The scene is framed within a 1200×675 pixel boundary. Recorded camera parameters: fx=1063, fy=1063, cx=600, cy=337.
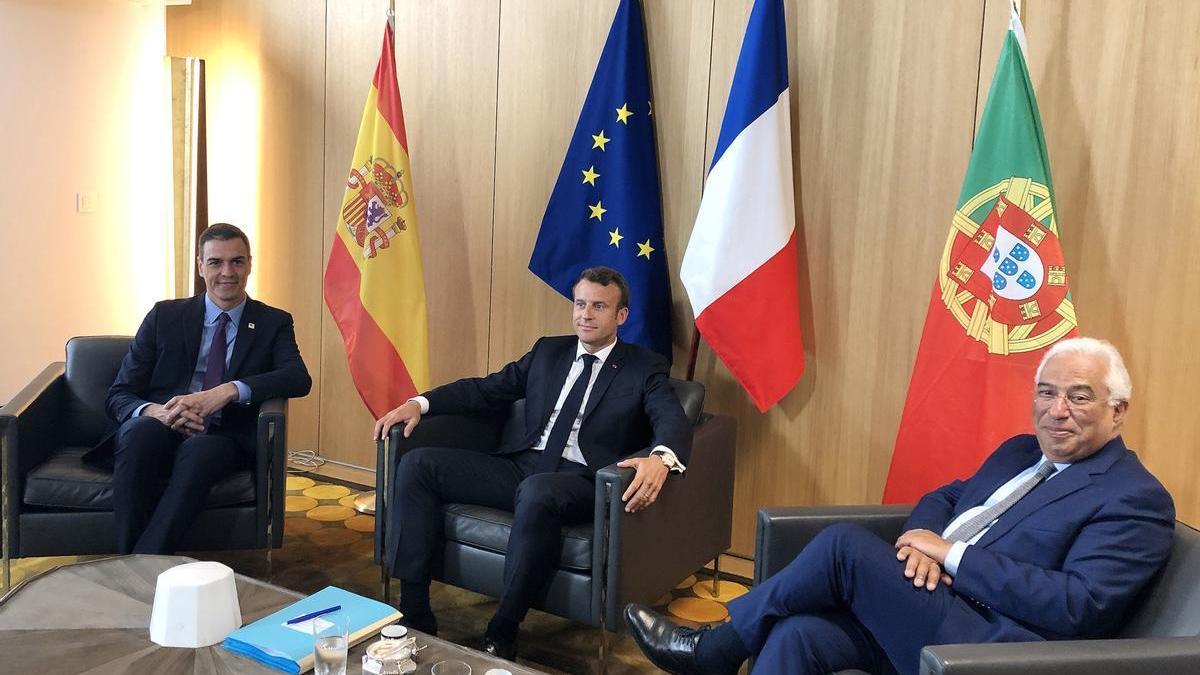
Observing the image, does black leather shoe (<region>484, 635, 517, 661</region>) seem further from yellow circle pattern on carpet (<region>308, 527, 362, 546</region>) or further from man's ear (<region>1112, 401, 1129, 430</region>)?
man's ear (<region>1112, 401, 1129, 430</region>)

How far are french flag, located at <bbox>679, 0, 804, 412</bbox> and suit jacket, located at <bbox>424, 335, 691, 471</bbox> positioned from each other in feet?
1.25

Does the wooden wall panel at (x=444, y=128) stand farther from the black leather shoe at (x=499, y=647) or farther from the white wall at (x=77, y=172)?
the black leather shoe at (x=499, y=647)

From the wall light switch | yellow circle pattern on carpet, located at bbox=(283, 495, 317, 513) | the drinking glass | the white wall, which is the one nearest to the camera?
the drinking glass

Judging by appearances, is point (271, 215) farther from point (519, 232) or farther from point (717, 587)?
point (717, 587)

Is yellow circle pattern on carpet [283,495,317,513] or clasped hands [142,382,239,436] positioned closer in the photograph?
clasped hands [142,382,239,436]

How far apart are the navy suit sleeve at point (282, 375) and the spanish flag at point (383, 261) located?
0.60 metres

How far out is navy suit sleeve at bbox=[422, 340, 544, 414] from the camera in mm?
3537

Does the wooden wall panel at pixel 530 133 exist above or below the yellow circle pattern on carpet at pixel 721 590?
above

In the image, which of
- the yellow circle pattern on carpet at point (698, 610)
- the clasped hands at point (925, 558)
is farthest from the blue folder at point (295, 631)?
the yellow circle pattern on carpet at point (698, 610)

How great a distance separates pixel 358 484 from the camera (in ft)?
16.0

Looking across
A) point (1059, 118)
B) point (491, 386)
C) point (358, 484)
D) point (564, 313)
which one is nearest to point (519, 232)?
point (564, 313)

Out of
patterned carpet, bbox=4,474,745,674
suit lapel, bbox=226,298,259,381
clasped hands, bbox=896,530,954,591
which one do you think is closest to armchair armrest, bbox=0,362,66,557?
patterned carpet, bbox=4,474,745,674

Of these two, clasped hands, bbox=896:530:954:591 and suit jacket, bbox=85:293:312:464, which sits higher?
suit jacket, bbox=85:293:312:464

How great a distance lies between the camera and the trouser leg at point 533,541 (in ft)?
9.81
